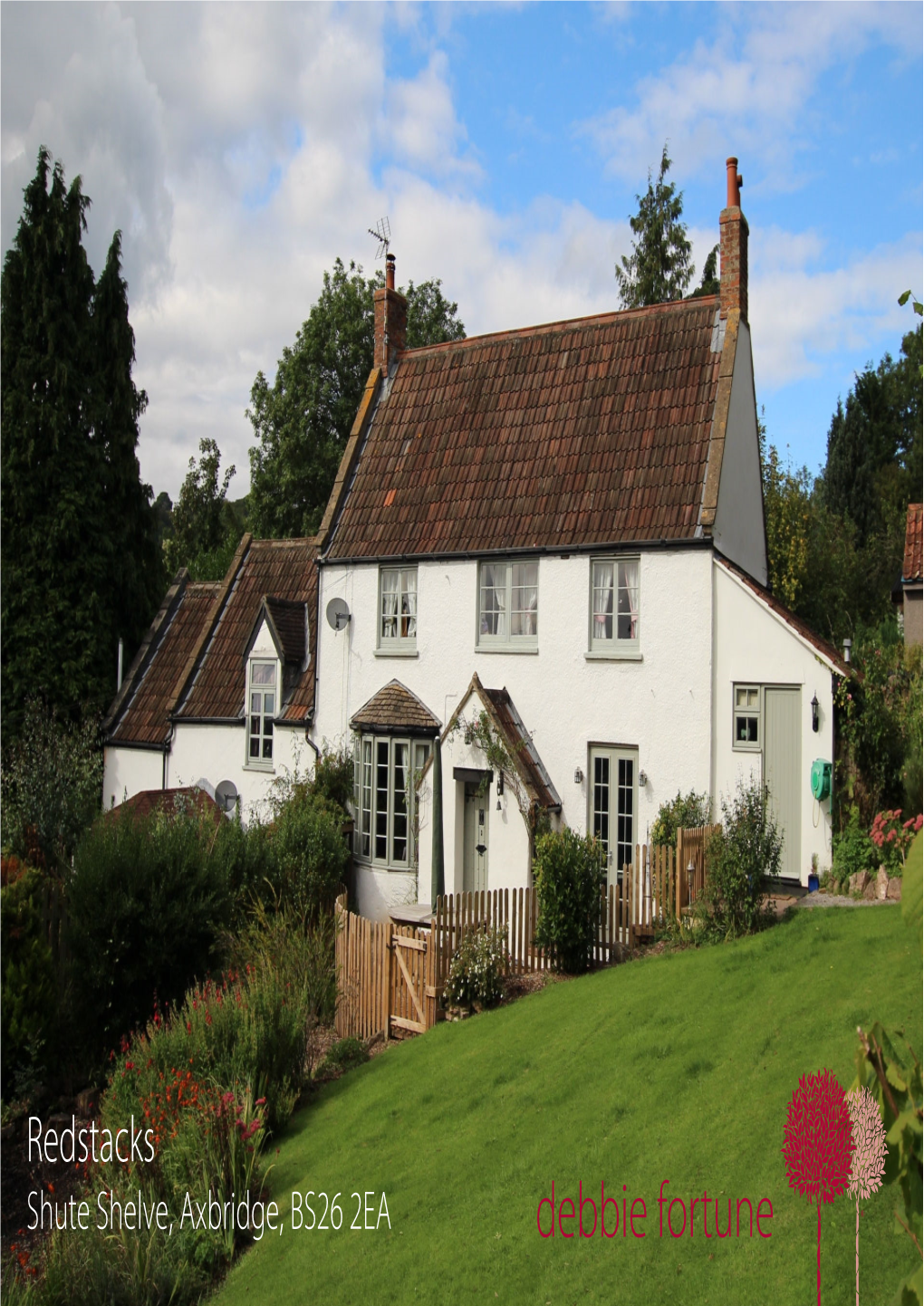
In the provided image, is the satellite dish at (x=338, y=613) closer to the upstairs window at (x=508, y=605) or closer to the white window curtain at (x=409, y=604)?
the white window curtain at (x=409, y=604)

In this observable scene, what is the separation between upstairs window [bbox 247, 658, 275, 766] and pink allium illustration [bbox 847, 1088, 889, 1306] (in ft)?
67.0

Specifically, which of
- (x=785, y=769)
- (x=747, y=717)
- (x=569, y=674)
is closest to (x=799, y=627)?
(x=747, y=717)

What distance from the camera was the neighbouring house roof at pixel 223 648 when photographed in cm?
2352

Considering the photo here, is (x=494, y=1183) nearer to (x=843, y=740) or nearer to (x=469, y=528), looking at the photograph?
(x=843, y=740)

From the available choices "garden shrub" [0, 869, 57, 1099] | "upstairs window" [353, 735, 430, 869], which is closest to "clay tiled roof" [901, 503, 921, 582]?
"upstairs window" [353, 735, 430, 869]

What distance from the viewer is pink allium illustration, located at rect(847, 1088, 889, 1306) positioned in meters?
3.67

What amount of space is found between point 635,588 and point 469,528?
3.71 metres

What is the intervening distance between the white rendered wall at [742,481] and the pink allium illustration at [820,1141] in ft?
45.2

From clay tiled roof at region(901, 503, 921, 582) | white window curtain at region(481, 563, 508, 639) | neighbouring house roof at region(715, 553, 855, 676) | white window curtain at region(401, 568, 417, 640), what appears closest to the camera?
neighbouring house roof at region(715, 553, 855, 676)

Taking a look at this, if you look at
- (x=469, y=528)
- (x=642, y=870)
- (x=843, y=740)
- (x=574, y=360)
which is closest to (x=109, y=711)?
(x=469, y=528)

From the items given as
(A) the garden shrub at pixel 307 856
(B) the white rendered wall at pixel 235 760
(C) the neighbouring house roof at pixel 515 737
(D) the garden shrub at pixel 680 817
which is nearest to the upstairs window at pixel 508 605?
A: (C) the neighbouring house roof at pixel 515 737

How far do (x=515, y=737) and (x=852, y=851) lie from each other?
5.94 metres

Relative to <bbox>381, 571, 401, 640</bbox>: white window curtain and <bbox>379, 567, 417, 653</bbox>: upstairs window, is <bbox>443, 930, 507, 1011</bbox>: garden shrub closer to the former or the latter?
<bbox>379, 567, 417, 653</bbox>: upstairs window

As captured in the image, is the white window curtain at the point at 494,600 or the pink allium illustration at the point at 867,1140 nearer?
the pink allium illustration at the point at 867,1140
